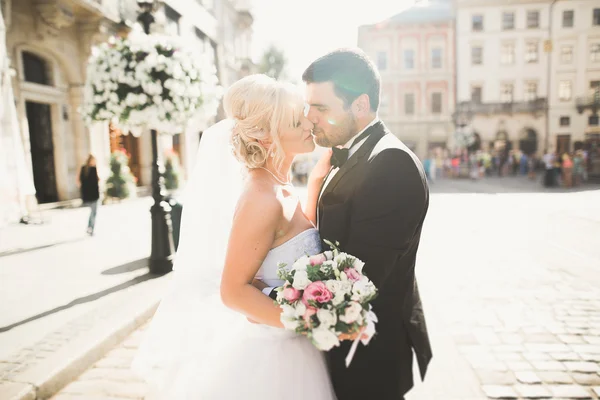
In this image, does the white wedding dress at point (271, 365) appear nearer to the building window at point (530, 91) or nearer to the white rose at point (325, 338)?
the white rose at point (325, 338)

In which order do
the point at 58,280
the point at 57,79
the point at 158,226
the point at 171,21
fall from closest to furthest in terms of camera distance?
the point at 58,280 → the point at 158,226 → the point at 57,79 → the point at 171,21

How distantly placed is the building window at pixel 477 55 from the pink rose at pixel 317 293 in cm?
4500

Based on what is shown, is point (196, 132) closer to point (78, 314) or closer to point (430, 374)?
point (78, 314)

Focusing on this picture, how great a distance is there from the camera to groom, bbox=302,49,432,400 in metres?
1.83

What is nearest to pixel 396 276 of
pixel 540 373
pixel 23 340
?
pixel 540 373

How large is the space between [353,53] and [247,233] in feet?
3.40

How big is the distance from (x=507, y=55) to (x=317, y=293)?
153 ft

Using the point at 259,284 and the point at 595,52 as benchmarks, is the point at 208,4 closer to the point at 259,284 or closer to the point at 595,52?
the point at 259,284

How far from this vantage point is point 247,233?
184 cm

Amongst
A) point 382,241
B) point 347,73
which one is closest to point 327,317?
point 382,241

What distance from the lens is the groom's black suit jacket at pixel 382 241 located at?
1822mm

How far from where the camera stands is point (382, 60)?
4209 centimetres

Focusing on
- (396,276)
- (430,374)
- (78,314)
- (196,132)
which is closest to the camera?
(396,276)

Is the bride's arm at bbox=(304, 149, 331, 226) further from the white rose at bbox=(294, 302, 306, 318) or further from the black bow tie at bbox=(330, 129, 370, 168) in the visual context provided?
the white rose at bbox=(294, 302, 306, 318)
